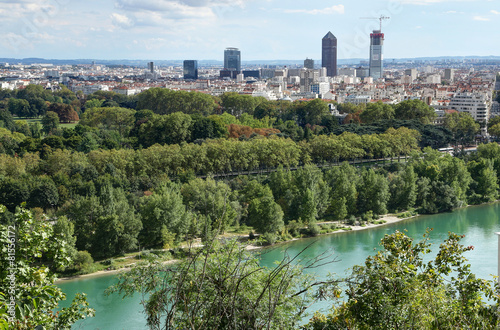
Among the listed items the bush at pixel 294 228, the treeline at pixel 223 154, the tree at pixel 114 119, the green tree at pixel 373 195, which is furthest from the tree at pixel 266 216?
the tree at pixel 114 119

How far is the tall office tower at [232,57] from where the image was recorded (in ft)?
232

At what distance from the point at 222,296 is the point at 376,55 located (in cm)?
6784

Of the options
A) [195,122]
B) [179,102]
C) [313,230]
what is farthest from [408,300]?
[179,102]

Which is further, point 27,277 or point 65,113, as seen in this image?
point 65,113

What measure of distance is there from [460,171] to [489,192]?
102cm

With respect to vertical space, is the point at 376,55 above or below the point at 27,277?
above

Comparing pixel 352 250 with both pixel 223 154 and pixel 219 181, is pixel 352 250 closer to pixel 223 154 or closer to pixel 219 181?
pixel 219 181

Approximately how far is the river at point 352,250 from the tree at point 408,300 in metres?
2.14

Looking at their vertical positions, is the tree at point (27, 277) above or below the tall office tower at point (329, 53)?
below

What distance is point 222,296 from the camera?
2.25 m

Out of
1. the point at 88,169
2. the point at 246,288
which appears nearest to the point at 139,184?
the point at 88,169

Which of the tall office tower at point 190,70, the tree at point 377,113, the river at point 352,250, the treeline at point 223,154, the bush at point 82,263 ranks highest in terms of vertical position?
the tall office tower at point 190,70

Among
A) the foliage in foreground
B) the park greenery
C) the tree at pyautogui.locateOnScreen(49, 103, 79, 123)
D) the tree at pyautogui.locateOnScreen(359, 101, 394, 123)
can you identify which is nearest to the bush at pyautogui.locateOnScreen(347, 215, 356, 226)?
the park greenery

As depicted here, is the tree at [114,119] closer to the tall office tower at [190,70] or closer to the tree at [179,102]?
the tree at [179,102]
